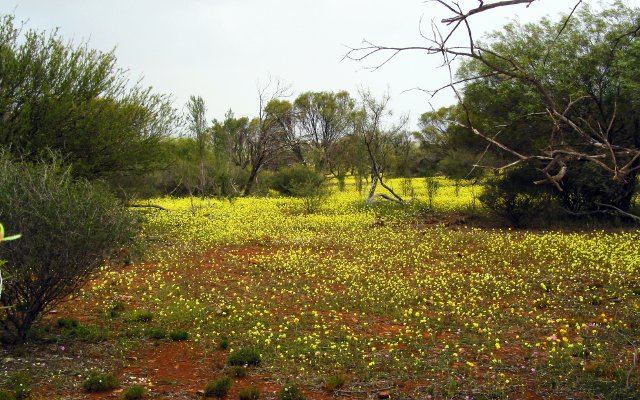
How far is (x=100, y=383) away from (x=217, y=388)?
1162 mm

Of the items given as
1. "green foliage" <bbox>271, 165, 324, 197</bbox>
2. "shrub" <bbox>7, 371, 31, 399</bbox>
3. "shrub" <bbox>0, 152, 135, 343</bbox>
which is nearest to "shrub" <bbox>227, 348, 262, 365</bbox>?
"shrub" <bbox>7, 371, 31, 399</bbox>

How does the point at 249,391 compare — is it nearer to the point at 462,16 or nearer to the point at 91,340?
the point at 91,340

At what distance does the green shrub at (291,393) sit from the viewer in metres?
5.25

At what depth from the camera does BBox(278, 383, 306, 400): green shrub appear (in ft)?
17.2

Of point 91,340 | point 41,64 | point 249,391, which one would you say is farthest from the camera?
point 41,64

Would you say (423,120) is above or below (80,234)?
above

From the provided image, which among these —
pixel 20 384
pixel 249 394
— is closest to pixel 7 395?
pixel 20 384

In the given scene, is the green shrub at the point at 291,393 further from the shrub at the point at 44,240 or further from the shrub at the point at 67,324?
the shrub at the point at 67,324

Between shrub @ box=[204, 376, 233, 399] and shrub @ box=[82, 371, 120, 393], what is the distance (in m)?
0.94

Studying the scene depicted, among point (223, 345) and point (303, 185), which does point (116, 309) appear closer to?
point (223, 345)

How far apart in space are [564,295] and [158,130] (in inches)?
538

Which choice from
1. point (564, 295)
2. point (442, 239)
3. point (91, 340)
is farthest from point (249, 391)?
point (442, 239)

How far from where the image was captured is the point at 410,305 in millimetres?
8727

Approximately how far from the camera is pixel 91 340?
6.97 metres
